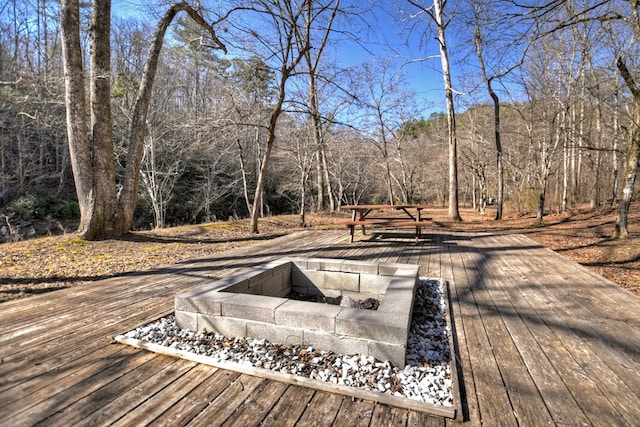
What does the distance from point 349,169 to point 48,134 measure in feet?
55.3

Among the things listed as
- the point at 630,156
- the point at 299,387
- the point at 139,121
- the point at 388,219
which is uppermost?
the point at 139,121

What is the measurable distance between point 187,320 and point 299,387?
120 centimetres

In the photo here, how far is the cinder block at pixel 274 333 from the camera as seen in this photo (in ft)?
7.36

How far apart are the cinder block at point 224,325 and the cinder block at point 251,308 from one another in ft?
0.14

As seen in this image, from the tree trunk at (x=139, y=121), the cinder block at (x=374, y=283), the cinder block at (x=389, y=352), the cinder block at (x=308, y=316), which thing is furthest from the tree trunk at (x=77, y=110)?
the cinder block at (x=389, y=352)

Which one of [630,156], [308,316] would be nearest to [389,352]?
[308,316]

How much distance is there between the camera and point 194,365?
207 cm

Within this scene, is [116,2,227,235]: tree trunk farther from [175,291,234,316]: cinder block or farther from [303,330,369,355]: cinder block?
[303,330,369,355]: cinder block

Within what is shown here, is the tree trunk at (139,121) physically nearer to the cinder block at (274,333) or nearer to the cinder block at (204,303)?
the cinder block at (204,303)

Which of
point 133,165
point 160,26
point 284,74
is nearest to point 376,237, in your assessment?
point 284,74

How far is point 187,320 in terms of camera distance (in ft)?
8.42

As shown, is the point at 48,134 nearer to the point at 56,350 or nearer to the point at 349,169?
the point at 349,169

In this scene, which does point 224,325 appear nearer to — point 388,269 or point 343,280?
point 343,280

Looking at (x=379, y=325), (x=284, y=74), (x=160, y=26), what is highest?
(x=160, y=26)
